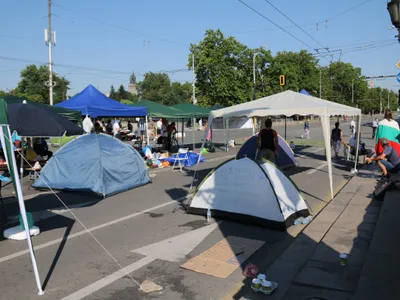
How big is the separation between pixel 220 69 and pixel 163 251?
47.3 meters

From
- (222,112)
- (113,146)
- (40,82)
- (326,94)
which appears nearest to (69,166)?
(113,146)

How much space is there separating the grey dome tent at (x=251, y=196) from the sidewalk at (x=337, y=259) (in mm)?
521

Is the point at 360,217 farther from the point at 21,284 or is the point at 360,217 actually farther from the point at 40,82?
the point at 40,82

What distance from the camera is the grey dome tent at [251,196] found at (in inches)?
270

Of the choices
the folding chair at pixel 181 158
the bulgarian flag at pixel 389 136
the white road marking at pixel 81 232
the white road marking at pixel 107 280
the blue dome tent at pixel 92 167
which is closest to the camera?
the white road marking at pixel 107 280

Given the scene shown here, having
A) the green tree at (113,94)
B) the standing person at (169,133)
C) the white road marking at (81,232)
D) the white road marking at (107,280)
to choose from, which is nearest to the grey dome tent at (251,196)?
the white road marking at (81,232)

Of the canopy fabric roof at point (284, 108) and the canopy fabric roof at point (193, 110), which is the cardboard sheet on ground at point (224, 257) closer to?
the canopy fabric roof at point (284, 108)

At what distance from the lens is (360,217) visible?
7.47 metres

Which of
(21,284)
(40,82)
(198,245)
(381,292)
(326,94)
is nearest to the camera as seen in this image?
(381,292)

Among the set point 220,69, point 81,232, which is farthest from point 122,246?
point 220,69

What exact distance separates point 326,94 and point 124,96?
67939 millimetres

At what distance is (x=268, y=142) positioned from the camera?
32.6ft

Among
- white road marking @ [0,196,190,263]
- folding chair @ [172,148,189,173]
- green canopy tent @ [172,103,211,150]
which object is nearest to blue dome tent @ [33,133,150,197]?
white road marking @ [0,196,190,263]

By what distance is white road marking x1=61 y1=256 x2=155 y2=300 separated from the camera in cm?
441
